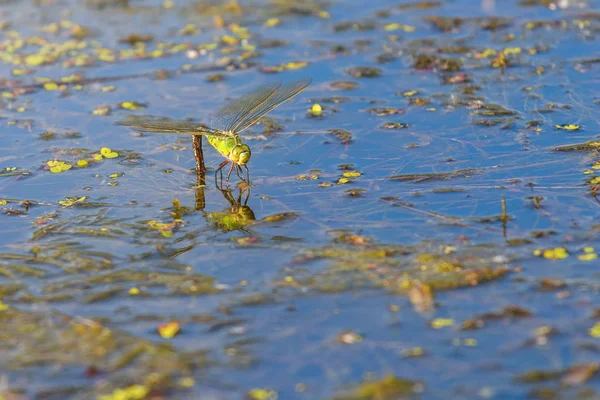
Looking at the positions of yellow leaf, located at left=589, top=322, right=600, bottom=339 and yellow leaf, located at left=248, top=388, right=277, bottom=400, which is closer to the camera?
yellow leaf, located at left=248, top=388, right=277, bottom=400

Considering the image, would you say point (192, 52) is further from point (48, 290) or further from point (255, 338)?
point (255, 338)

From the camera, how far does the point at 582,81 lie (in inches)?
264

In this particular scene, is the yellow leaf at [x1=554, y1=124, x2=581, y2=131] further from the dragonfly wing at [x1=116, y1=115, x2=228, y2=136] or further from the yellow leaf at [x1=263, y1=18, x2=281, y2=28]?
the yellow leaf at [x1=263, y1=18, x2=281, y2=28]

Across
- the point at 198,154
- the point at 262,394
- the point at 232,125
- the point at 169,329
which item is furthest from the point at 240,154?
the point at 262,394

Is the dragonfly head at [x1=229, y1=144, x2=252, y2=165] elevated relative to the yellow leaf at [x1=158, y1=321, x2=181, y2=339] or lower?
elevated

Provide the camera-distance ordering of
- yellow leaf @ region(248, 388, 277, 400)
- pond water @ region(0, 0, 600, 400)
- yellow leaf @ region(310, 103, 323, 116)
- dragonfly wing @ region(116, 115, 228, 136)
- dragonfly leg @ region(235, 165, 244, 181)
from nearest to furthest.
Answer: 1. yellow leaf @ region(248, 388, 277, 400)
2. pond water @ region(0, 0, 600, 400)
3. dragonfly wing @ region(116, 115, 228, 136)
4. dragonfly leg @ region(235, 165, 244, 181)
5. yellow leaf @ region(310, 103, 323, 116)

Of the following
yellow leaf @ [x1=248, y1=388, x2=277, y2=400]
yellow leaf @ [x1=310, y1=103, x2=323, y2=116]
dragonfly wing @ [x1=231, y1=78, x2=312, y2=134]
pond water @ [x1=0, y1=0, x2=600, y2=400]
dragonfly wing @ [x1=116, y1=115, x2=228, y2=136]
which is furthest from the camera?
yellow leaf @ [x1=310, y1=103, x2=323, y2=116]

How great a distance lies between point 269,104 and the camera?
17.8 ft

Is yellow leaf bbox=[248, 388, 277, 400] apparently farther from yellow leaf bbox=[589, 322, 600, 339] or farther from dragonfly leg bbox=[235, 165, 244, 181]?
dragonfly leg bbox=[235, 165, 244, 181]

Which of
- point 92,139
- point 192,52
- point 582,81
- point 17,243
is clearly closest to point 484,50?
point 582,81

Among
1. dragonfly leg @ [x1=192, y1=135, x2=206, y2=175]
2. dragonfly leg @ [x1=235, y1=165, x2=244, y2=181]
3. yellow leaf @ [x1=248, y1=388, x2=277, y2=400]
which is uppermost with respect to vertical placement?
dragonfly leg @ [x1=192, y1=135, x2=206, y2=175]

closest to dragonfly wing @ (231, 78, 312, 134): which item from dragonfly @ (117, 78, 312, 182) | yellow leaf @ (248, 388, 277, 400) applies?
dragonfly @ (117, 78, 312, 182)

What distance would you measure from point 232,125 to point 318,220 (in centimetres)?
104

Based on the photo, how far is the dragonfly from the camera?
507cm
